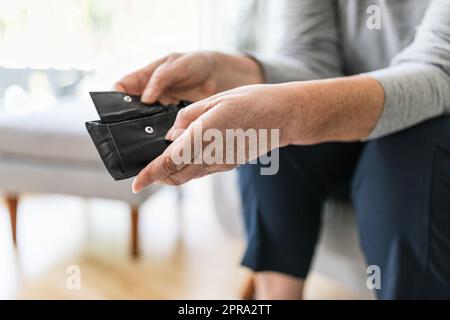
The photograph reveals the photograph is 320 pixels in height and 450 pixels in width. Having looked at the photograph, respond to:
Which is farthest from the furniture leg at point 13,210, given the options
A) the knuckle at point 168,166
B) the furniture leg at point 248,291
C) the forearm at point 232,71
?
the knuckle at point 168,166

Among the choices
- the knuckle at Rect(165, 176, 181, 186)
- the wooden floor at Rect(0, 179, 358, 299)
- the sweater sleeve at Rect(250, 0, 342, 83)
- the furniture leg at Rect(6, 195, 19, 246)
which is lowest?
the wooden floor at Rect(0, 179, 358, 299)

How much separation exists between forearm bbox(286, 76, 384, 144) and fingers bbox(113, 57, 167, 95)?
0.75 feet

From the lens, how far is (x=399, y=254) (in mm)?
572

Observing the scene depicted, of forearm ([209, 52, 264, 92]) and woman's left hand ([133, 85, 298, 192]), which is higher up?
forearm ([209, 52, 264, 92])

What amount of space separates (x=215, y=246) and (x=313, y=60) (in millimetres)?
627

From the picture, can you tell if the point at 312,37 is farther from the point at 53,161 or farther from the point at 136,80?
the point at 53,161

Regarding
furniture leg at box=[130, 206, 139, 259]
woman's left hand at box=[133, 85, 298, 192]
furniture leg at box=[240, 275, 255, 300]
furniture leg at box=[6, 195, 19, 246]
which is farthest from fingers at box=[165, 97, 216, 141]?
furniture leg at box=[6, 195, 19, 246]

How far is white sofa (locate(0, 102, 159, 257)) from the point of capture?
1.04m

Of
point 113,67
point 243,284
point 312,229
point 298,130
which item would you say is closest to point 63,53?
point 113,67

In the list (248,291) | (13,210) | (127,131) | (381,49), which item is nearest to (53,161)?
(13,210)

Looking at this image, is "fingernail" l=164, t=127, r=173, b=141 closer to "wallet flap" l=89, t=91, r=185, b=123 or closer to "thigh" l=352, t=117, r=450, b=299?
"wallet flap" l=89, t=91, r=185, b=123

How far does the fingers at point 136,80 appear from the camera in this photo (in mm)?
619

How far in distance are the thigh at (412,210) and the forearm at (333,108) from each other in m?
0.07

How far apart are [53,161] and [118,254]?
0.92ft
